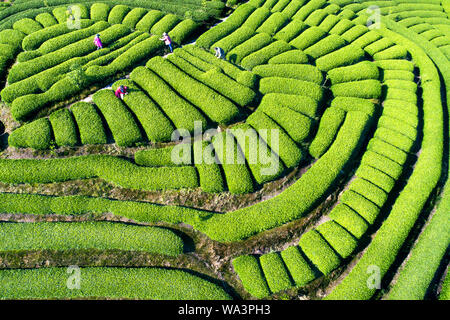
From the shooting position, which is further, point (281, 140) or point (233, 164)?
point (281, 140)

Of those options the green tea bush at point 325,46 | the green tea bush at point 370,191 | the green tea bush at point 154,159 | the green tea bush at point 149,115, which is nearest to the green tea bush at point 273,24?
the green tea bush at point 325,46

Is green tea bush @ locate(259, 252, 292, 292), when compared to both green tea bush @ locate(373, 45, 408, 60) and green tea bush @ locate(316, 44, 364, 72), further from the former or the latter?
green tea bush @ locate(373, 45, 408, 60)

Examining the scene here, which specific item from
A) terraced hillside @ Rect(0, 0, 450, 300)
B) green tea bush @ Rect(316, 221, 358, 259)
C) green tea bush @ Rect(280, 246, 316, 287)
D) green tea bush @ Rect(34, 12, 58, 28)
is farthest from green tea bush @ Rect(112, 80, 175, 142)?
green tea bush @ Rect(34, 12, 58, 28)

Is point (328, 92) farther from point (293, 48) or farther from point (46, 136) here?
point (46, 136)

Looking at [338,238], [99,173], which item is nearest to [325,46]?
[338,238]

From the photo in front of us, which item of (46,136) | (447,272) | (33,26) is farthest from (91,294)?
(33,26)

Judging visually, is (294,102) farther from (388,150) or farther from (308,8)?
(308,8)

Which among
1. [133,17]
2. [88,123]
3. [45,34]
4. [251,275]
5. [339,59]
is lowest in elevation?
[251,275]
